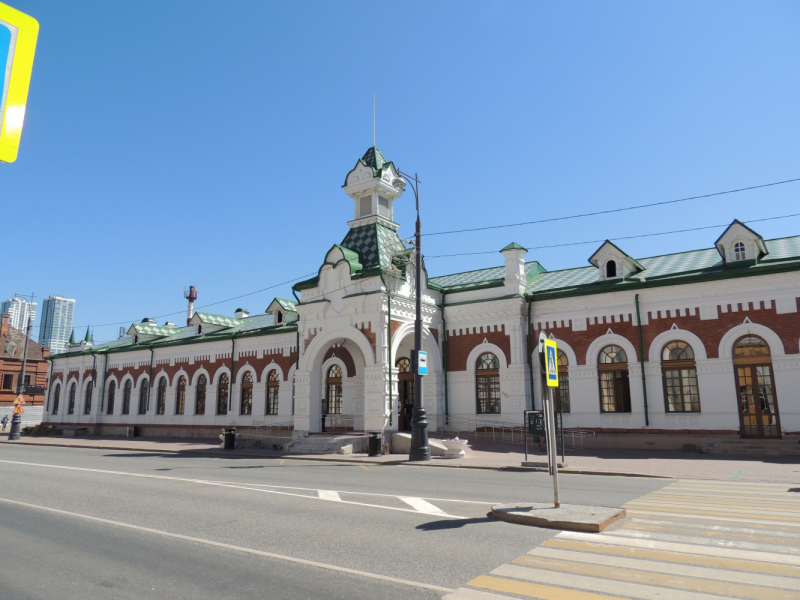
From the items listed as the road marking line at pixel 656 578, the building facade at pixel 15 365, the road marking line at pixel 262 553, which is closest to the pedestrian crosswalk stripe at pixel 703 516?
the road marking line at pixel 656 578

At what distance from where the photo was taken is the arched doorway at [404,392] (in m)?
25.8

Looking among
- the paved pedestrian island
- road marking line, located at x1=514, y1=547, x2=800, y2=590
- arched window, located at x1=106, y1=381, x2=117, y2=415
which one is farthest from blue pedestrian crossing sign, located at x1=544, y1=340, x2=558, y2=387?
arched window, located at x1=106, y1=381, x2=117, y2=415

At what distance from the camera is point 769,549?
611 centimetres

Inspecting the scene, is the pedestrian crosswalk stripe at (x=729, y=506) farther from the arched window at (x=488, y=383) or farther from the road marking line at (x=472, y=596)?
the arched window at (x=488, y=383)

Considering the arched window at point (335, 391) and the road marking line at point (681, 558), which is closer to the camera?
the road marking line at point (681, 558)

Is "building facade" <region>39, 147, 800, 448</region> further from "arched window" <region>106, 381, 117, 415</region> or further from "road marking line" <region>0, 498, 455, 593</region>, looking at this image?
"road marking line" <region>0, 498, 455, 593</region>

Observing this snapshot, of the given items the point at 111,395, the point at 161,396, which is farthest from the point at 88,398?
the point at 161,396

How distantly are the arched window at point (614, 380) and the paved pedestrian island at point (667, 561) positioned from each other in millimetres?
13404

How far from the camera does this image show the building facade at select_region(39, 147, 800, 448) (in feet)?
64.0

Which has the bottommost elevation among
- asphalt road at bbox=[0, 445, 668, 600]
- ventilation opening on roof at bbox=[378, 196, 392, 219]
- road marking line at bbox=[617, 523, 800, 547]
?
asphalt road at bbox=[0, 445, 668, 600]

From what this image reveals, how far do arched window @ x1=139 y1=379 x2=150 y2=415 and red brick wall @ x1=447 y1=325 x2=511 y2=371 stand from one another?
23.8m

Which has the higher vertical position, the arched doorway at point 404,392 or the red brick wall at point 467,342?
the red brick wall at point 467,342

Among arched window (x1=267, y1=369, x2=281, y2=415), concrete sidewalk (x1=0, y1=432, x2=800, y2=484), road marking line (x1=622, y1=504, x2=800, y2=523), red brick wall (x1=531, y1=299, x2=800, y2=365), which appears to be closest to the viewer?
road marking line (x1=622, y1=504, x2=800, y2=523)

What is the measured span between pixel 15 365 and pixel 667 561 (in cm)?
6660
